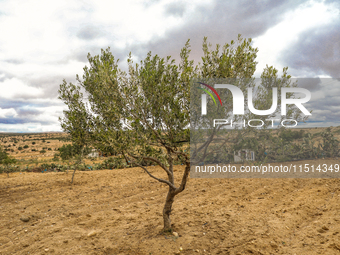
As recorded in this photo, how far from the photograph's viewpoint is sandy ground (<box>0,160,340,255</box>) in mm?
6641

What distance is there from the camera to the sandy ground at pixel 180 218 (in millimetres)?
6641

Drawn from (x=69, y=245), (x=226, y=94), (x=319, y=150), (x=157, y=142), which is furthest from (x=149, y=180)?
(x=319, y=150)

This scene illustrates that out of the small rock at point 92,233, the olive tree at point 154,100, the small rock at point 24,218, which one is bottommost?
the small rock at point 24,218

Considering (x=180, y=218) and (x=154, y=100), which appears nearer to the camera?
(x=154, y=100)

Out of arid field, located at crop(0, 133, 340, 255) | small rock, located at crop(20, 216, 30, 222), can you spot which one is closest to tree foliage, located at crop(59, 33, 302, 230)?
arid field, located at crop(0, 133, 340, 255)

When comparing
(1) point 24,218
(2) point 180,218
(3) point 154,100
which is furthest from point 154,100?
(1) point 24,218

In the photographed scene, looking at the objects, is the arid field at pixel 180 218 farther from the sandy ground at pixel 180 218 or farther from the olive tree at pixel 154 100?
the olive tree at pixel 154 100

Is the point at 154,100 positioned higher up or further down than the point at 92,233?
higher up

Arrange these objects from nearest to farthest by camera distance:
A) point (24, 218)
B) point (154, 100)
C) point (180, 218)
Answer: point (154, 100) → point (180, 218) → point (24, 218)

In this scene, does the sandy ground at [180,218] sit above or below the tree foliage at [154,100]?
below

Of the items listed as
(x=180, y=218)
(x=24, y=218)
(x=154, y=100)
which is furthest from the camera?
(x=24, y=218)

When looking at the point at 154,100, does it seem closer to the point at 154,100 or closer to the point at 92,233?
the point at 154,100

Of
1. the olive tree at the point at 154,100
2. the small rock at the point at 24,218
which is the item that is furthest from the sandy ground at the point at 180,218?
the olive tree at the point at 154,100

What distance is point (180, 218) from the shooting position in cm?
862
